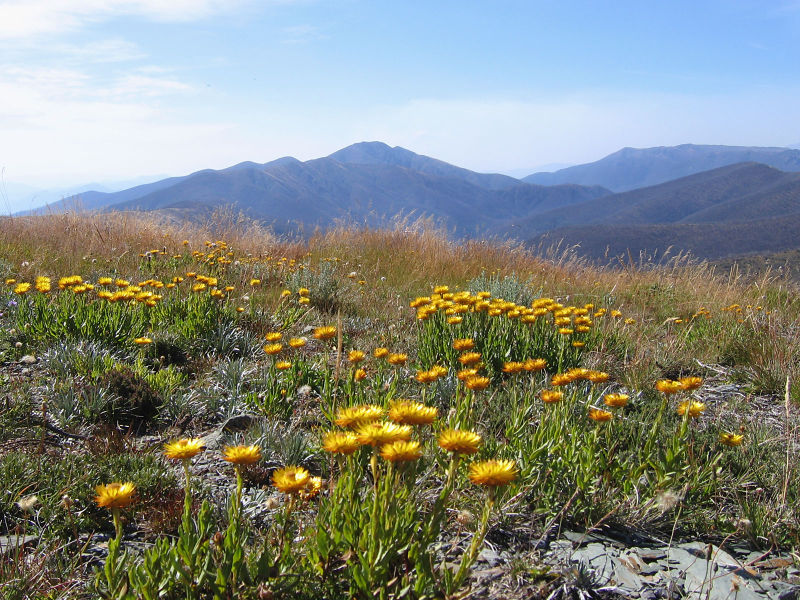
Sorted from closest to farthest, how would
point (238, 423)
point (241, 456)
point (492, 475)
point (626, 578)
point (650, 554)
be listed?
point (492, 475) → point (241, 456) → point (626, 578) → point (650, 554) → point (238, 423)

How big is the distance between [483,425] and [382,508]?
1368 millimetres

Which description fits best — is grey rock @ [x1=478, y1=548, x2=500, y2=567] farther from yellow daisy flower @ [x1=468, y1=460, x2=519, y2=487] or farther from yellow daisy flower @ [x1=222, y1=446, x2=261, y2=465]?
yellow daisy flower @ [x1=222, y1=446, x2=261, y2=465]

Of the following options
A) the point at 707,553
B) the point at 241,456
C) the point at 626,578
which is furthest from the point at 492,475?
the point at 707,553

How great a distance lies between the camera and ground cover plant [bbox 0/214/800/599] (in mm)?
1418

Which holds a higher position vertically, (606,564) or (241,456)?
(241,456)

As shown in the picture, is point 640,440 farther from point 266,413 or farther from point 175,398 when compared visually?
point 175,398

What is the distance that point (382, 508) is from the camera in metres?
1.38

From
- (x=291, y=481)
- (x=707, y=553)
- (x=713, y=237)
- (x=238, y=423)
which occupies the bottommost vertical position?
(x=713, y=237)

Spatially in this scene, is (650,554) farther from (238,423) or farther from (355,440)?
(238,423)

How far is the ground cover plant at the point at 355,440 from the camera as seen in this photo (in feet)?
4.65

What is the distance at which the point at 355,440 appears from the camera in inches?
57.4

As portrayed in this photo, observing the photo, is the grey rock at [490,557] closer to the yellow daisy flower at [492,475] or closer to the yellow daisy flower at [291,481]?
the yellow daisy flower at [492,475]

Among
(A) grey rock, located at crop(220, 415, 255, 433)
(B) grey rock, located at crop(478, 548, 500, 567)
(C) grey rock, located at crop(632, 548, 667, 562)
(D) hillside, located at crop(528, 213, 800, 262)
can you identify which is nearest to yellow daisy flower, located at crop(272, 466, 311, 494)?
(B) grey rock, located at crop(478, 548, 500, 567)

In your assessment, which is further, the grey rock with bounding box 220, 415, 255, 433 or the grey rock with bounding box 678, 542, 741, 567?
the grey rock with bounding box 220, 415, 255, 433
